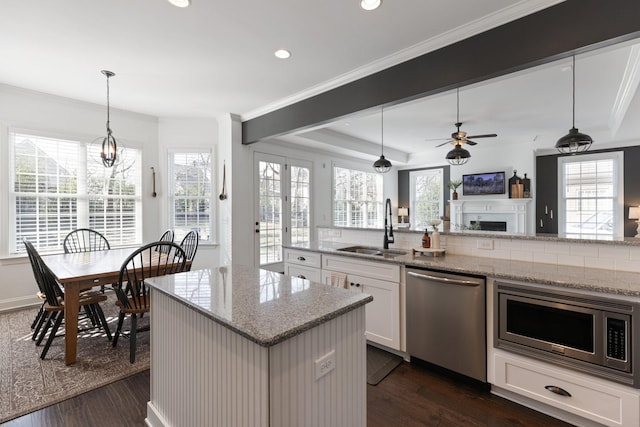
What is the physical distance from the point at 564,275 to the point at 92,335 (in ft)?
13.7

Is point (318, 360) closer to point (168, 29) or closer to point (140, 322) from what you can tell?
point (168, 29)

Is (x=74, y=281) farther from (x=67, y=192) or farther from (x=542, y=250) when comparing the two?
(x=542, y=250)

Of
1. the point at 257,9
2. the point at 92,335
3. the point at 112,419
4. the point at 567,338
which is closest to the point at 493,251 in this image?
the point at 567,338

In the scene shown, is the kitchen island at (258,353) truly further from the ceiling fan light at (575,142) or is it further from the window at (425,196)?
the window at (425,196)

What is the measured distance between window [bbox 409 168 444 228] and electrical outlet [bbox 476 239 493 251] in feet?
19.0

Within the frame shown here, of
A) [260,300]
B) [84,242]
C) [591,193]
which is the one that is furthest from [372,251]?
[591,193]

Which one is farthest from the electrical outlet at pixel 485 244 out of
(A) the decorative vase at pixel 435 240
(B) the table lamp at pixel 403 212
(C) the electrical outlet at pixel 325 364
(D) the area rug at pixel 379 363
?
(B) the table lamp at pixel 403 212

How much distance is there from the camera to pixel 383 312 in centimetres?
271

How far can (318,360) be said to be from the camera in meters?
1.18

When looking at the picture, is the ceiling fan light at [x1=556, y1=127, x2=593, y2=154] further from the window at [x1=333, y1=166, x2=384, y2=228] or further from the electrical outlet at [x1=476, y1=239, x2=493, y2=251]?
the window at [x1=333, y1=166, x2=384, y2=228]

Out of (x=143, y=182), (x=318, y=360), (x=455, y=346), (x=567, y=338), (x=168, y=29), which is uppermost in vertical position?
(x=168, y=29)

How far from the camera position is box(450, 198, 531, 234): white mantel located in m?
6.74

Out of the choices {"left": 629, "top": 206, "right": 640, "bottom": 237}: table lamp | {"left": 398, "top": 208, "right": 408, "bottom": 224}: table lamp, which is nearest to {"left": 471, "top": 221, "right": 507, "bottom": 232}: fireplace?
{"left": 398, "top": 208, "right": 408, "bottom": 224}: table lamp

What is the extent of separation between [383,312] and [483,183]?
5.83 metres
